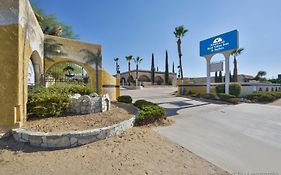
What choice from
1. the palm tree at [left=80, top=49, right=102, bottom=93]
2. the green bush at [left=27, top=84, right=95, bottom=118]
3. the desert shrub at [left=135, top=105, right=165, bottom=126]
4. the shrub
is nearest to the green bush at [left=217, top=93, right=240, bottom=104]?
the shrub

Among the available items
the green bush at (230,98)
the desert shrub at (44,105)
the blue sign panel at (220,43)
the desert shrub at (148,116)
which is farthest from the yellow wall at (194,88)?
the desert shrub at (44,105)

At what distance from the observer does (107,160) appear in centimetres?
385

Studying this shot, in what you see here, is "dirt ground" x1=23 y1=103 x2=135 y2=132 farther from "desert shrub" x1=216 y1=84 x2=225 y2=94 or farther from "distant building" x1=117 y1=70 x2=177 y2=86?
"distant building" x1=117 y1=70 x2=177 y2=86

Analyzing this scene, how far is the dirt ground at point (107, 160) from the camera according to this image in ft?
11.3

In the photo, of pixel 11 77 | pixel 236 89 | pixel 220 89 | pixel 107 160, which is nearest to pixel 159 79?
pixel 220 89

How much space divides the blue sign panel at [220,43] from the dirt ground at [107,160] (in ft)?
47.9

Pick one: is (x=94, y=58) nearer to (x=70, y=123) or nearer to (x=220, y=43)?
(x=70, y=123)

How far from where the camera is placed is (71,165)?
363 centimetres

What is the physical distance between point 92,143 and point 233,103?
1342 cm

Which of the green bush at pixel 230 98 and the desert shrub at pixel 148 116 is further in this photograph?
the green bush at pixel 230 98

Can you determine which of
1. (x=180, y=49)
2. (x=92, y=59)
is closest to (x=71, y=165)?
(x=92, y=59)

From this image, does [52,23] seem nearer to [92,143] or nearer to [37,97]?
[37,97]

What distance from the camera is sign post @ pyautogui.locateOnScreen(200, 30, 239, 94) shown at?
1544cm

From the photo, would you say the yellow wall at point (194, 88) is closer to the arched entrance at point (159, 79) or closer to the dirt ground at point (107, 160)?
the dirt ground at point (107, 160)
